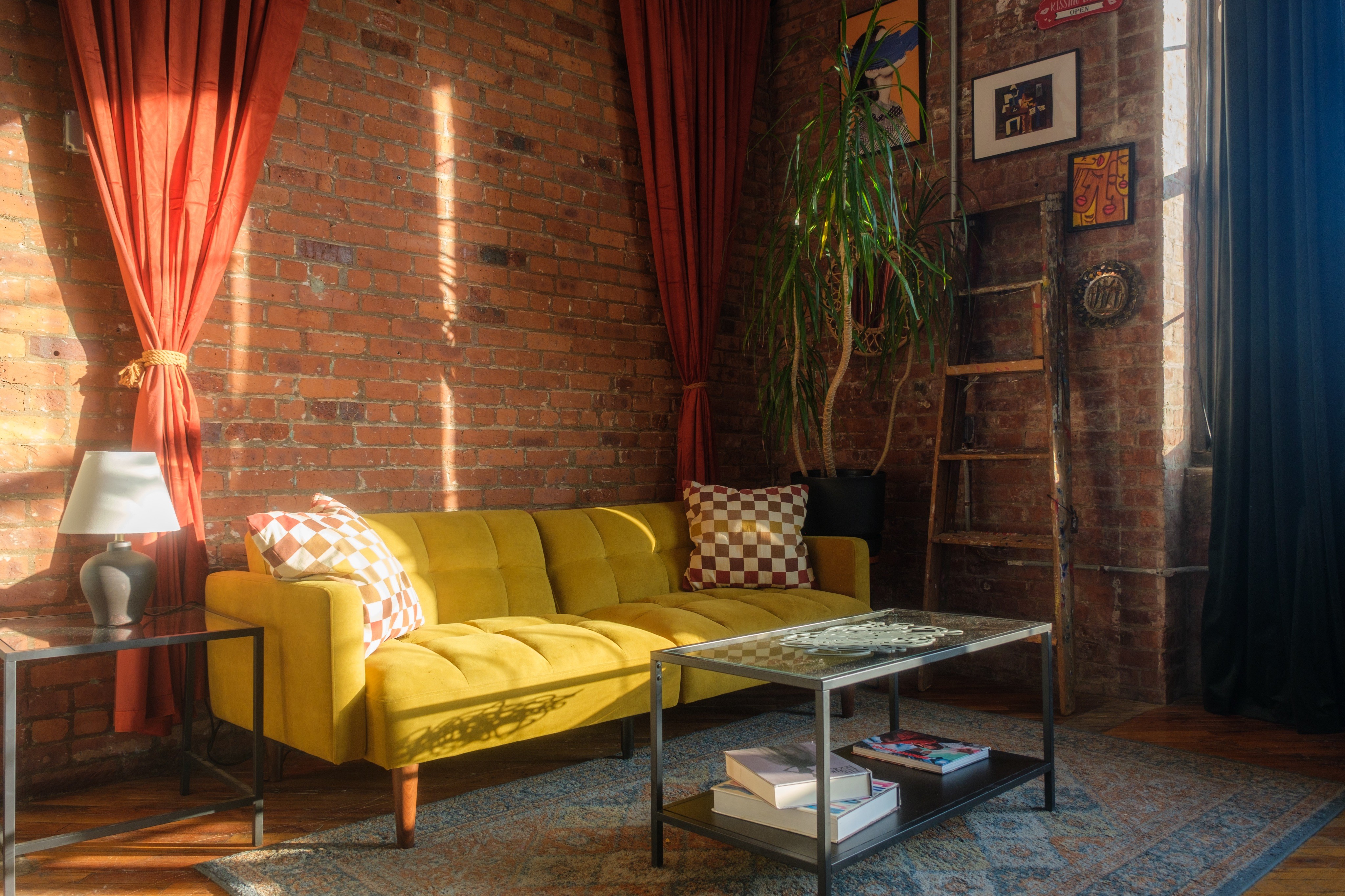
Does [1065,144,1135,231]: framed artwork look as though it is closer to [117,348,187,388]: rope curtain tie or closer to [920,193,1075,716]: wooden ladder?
[920,193,1075,716]: wooden ladder

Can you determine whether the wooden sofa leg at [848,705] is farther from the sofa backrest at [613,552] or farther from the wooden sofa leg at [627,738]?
the wooden sofa leg at [627,738]

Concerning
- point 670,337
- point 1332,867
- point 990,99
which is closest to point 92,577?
point 670,337

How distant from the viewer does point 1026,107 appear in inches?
152

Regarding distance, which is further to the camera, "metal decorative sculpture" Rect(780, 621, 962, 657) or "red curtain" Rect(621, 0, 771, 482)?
"red curtain" Rect(621, 0, 771, 482)

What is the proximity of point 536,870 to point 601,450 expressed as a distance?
2.15m

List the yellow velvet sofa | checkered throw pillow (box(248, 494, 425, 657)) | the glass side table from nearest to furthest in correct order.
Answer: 1. the glass side table
2. the yellow velvet sofa
3. checkered throw pillow (box(248, 494, 425, 657))

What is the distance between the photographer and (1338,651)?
3.14 meters

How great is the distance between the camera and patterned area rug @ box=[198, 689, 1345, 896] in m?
2.03

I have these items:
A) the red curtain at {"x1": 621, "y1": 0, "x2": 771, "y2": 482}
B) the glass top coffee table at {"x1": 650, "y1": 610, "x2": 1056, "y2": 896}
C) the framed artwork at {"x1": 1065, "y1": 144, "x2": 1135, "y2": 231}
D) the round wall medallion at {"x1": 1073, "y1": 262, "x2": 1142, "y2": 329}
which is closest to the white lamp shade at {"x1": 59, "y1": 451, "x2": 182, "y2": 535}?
the glass top coffee table at {"x1": 650, "y1": 610, "x2": 1056, "y2": 896}

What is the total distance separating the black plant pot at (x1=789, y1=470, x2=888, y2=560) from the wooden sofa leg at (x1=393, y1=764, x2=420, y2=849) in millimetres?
2103

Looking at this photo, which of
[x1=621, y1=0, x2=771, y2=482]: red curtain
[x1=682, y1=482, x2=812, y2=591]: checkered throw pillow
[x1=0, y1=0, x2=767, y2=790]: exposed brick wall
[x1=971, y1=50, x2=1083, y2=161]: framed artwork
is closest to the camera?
[x1=0, y1=0, x2=767, y2=790]: exposed brick wall

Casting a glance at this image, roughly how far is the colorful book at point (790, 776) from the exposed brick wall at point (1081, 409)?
2.01 metres

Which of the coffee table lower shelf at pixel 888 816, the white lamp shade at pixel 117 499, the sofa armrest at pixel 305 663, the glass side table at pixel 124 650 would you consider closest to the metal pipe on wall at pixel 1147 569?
the coffee table lower shelf at pixel 888 816

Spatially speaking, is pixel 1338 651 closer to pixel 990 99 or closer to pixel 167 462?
pixel 990 99
